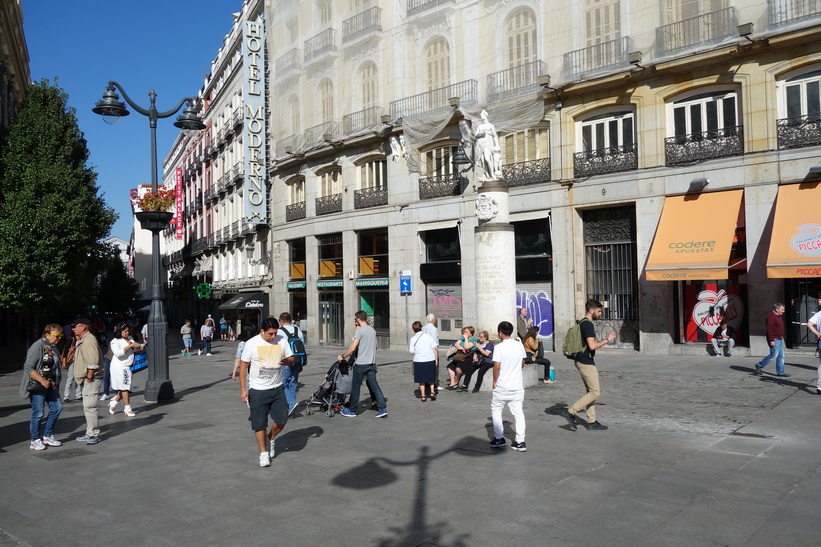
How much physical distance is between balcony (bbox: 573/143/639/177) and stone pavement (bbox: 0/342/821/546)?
34.1 ft

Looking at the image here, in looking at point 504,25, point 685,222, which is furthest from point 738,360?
point 504,25

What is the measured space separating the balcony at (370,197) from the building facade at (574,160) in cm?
A: 9

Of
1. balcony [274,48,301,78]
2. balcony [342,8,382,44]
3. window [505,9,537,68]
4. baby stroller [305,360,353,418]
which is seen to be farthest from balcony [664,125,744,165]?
balcony [274,48,301,78]

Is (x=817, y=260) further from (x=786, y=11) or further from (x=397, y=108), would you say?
(x=397, y=108)

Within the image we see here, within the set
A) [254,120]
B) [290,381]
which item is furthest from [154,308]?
[254,120]

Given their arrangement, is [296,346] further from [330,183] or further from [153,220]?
[330,183]

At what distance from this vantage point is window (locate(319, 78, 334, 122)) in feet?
108

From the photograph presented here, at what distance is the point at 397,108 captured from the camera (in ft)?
94.3

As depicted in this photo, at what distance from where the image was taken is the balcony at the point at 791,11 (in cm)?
1820

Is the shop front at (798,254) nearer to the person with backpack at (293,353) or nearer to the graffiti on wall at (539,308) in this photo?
the graffiti on wall at (539,308)

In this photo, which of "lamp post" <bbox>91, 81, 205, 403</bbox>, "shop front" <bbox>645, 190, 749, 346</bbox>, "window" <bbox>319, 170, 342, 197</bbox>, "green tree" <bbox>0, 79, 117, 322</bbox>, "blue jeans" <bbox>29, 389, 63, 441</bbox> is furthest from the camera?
"window" <bbox>319, 170, 342, 197</bbox>

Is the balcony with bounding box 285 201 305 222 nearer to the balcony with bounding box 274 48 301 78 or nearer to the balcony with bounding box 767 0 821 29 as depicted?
the balcony with bounding box 274 48 301 78

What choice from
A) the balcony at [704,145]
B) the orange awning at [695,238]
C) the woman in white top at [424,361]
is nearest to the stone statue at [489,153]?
the woman in white top at [424,361]

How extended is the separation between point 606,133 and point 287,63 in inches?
776
